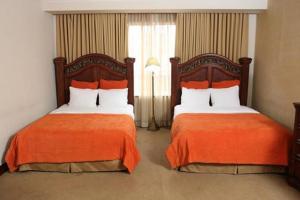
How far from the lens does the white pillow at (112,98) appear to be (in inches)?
167

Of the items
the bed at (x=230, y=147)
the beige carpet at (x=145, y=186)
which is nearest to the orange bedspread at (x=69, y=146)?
the beige carpet at (x=145, y=186)

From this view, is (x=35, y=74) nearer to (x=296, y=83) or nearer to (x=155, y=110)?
(x=155, y=110)

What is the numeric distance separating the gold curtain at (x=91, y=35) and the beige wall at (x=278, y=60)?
243cm

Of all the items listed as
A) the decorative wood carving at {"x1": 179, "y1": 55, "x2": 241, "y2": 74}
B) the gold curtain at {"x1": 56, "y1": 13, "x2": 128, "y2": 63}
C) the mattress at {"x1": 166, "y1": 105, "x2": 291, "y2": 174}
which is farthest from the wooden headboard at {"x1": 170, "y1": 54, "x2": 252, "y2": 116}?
the mattress at {"x1": 166, "y1": 105, "x2": 291, "y2": 174}

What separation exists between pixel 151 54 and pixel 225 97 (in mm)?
1588

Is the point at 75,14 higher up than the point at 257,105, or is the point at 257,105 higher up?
the point at 75,14

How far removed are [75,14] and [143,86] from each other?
182 centimetres

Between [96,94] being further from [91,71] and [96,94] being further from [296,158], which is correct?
[296,158]

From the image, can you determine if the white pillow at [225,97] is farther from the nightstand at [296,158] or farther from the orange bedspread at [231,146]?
the nightstand at [296,158]

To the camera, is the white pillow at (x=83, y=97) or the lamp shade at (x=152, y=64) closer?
the white pillow at (x=83, y=97)

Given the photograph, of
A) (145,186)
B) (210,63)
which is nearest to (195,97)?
(210,63)

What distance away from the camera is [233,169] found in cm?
304

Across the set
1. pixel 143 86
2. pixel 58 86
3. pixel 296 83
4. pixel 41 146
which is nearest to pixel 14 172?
pixel 41 146

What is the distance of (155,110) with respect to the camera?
494 centimetres
